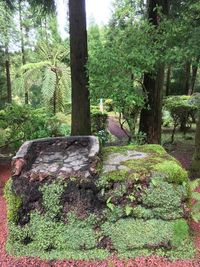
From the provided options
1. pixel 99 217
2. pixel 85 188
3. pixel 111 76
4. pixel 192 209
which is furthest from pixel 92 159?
pixel 111 76

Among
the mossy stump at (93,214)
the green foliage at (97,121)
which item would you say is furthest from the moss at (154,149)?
the green foliage at (97,121)

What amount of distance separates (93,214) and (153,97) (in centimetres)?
393

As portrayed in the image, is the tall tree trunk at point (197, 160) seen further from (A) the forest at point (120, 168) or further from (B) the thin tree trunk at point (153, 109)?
(B) the thin tree trunk at point (153, 109)

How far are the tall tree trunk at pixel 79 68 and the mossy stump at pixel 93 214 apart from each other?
2850 millimetres

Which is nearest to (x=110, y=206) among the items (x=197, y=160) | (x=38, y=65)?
(x=197, y=160)

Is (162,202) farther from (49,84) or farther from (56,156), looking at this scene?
(49,84)

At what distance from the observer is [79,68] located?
21.3ft

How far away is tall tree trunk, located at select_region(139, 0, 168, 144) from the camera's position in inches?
275

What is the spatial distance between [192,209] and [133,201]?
100 centimetres

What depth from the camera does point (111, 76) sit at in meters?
5.80

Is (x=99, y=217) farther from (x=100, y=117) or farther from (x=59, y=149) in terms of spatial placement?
(x=100, y=117)

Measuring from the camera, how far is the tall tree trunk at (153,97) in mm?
6980

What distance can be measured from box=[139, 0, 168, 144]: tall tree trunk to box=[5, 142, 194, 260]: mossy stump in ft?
10.5

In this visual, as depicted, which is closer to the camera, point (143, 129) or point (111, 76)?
point (111, 76)
